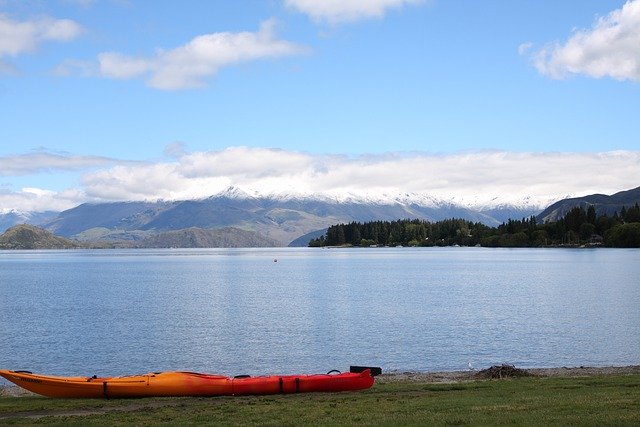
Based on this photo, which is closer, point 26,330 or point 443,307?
point 26,330

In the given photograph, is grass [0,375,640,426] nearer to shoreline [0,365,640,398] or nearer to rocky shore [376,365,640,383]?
shoreline [0,365,640,398]

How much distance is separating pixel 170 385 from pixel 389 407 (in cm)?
1264

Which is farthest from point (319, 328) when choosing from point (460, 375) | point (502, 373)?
Answer: point (502, 373)

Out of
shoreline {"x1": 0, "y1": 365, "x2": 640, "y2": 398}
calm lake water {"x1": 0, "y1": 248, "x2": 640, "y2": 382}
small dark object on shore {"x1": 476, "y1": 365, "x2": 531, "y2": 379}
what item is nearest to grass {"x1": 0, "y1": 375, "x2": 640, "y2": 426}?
small dark object on shore {"x1": 476, "y1": 365, "x2": 531, "y2": 379}

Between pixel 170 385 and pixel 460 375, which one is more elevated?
pixel 170 385

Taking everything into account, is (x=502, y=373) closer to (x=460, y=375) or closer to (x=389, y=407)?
(x=460, y=375)

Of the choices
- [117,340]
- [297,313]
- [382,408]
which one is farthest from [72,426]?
[297,313]

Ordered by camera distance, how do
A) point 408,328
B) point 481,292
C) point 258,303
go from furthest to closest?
point 481,292 → point 258,303 → point 408,328

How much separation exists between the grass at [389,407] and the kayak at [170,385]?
66cm

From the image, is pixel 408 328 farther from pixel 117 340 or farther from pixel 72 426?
pixel 72 426

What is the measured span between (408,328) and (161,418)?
49317 mm

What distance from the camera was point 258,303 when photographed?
108250mm

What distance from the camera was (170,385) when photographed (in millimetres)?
38062

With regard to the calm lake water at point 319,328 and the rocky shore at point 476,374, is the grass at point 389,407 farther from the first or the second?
the calm lake water at point 319,328
